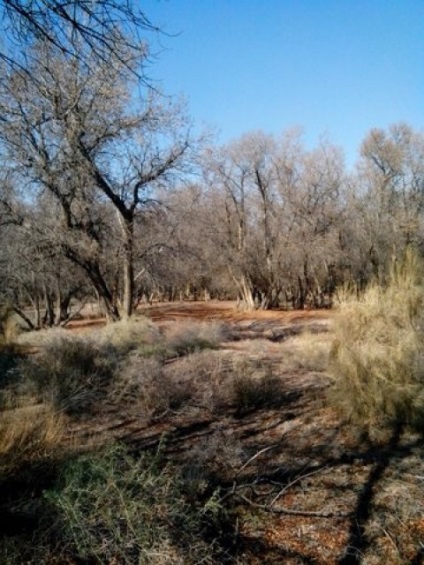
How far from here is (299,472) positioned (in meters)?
4.07

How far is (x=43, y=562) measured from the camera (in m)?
2.53

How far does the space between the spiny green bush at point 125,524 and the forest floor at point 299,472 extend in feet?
1.50

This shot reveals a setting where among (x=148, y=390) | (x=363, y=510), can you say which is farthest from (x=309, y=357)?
(x=363, y=510)

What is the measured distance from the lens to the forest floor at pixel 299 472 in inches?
119

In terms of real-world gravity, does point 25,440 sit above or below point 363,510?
above

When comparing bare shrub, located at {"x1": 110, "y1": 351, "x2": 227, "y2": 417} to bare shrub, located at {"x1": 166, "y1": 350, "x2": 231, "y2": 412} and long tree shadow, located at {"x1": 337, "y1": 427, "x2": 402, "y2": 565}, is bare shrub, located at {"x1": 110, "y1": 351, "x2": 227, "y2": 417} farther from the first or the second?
long tree shadow, located at {"x1": 337, "y1": 427, "x2": 402, "y2": 565}

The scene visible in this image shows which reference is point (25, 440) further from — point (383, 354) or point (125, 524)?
point (383, 354)

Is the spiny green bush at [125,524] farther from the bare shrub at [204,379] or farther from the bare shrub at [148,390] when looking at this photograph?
the bare shrub at [204,379]

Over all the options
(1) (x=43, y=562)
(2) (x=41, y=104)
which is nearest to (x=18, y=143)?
(2) (x=41, y=104)

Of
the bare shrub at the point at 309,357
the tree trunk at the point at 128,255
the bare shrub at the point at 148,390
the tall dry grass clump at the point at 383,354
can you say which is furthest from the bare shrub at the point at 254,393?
the tree trunk at the point at 128,255

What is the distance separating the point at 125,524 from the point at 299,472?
1.93 m

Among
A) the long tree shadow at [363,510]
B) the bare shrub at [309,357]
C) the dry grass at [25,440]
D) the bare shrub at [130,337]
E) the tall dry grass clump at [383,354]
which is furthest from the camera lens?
the bare shrub at [130,337]

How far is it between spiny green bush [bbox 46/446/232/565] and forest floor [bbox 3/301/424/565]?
0.46m

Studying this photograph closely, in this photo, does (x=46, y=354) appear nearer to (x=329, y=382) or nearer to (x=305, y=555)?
(x=329, y=382)
